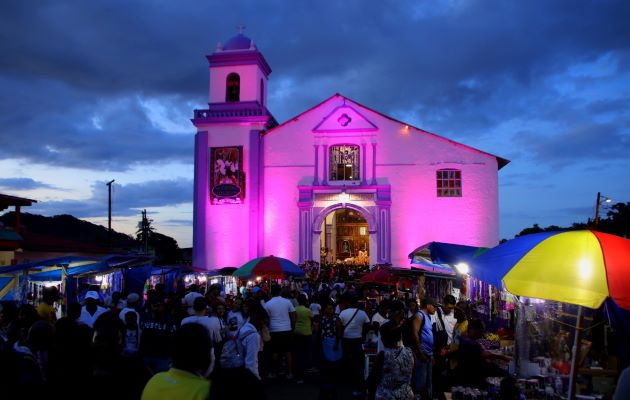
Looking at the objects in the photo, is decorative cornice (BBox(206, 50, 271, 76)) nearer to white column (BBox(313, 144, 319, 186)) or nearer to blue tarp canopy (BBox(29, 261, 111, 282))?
white column (BBox(313, 144, 319, 186))

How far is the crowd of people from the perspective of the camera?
3.21 m

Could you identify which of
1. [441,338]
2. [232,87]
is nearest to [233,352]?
[441,338]

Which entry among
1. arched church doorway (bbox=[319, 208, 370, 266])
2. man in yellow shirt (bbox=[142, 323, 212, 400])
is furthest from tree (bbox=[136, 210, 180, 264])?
man in yellow shirt (bbox=[142, 323, 212, 400])

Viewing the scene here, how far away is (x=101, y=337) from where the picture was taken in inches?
197

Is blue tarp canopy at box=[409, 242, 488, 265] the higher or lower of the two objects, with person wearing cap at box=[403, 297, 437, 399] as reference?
higher

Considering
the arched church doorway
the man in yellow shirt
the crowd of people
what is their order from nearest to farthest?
the man in yellow shirt < the crowd of people < the arched church doorway

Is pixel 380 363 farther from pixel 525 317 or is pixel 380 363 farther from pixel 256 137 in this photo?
pixel 256 137

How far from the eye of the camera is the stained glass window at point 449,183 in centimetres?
2809

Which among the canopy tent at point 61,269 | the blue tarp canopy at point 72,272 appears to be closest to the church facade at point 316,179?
the canopy tent at point 61,269

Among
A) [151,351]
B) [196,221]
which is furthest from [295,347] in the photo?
[196,221]

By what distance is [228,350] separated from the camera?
23.7 ft

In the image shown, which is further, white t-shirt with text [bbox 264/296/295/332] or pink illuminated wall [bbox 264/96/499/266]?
pink illuminated wall [bbox 264/96/499/266]

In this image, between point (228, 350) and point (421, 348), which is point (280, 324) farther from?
point (421, 348)

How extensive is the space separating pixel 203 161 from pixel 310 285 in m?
9.98
